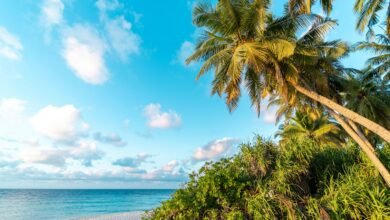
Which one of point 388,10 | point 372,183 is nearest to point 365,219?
point 372,183

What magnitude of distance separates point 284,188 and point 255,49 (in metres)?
4.80

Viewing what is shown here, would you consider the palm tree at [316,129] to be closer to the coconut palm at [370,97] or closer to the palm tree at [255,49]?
the coconut palm at [370,97]

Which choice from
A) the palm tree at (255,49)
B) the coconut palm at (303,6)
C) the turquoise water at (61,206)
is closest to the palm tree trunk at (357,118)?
the palm tree at (255,49)

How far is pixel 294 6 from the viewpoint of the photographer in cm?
964

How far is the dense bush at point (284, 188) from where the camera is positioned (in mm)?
6418

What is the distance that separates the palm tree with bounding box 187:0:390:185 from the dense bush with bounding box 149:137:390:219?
1966mm

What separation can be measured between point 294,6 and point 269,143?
4.99m

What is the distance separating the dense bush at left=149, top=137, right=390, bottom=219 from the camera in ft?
21.1

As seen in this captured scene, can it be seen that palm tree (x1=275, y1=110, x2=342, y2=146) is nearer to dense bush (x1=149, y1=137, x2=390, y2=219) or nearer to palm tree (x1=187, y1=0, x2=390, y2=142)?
palm tree (x1=187, y1=0, x2=390, y2=142)

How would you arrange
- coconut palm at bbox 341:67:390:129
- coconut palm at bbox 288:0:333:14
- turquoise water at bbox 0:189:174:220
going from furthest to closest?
turquoise water at bbox 0:189:174:220 < coconut palm at bbox 341:67:390:129 < coconut palm at bbox 288:0:333:14

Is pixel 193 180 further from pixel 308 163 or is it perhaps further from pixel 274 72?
pixel 274 72

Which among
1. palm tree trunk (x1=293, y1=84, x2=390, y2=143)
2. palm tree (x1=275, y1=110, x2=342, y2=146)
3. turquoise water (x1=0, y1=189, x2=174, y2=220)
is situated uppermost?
palm tree (x1=275, y1=110, x2=342, y2=146)

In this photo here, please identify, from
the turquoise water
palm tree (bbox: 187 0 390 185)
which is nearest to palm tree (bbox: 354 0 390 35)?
palm tree (bbox: 187 0 390 185)

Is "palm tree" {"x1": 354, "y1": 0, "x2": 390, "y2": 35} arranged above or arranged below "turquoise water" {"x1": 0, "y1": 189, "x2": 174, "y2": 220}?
above
